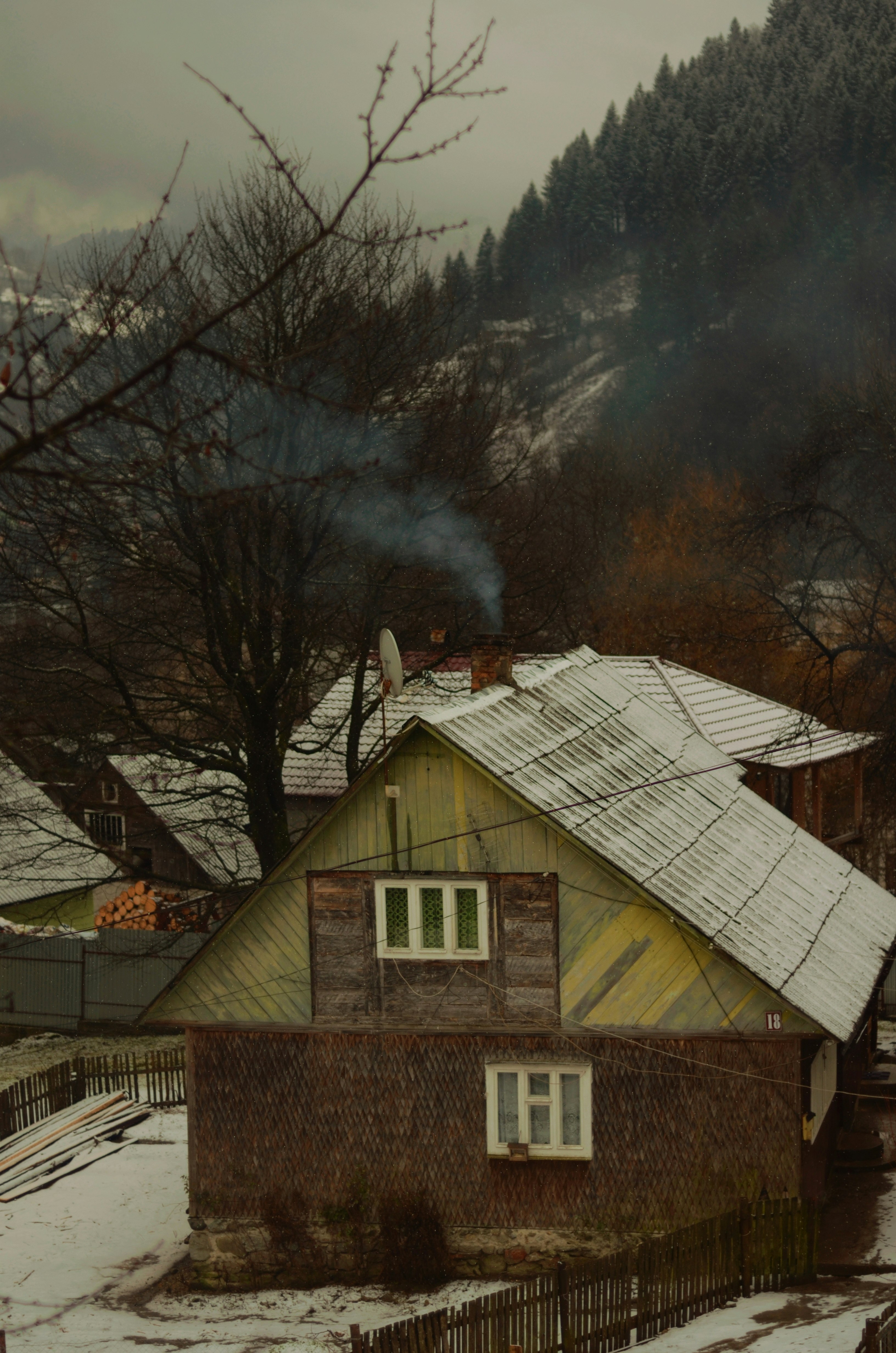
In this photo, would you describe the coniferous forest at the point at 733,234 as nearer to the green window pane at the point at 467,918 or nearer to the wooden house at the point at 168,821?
the wooden house at the point at 168,821

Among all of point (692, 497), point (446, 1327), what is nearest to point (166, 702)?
point (446, 1327)

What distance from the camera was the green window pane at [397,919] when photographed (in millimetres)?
14977

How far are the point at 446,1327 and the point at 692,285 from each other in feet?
296

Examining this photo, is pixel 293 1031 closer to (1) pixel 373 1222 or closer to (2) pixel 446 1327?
(1) pixel 373 1222

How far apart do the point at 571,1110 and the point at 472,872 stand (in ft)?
9.44

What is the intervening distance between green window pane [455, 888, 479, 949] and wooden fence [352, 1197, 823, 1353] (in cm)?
349

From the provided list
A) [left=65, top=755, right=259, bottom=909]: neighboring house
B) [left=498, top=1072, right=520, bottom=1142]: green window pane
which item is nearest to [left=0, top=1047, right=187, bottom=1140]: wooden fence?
[left=65, top=755, right=259, bottom=909]: neighboring house

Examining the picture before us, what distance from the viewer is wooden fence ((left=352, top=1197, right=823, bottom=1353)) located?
12.0 meters

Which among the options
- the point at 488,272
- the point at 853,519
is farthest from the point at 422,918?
the point at 488,272

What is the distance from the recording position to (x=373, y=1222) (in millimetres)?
15094

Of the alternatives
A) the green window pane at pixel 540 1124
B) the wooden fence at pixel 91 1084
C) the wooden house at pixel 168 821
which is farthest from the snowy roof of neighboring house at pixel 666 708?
the green window pane at pixel 540 1124

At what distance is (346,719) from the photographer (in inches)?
904

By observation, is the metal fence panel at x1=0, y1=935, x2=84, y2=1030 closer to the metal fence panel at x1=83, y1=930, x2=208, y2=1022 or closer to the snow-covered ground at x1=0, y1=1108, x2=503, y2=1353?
the metal fence panel at x1=83, y1=930, x2=208, y2=1022

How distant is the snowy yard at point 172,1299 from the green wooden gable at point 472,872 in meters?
2.77
